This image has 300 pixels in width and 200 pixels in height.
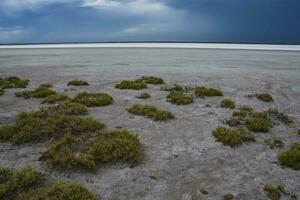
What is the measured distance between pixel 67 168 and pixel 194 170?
108 inches

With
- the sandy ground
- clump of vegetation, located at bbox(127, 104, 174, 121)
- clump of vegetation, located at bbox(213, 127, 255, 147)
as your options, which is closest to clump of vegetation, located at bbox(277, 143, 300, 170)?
the sandy ground

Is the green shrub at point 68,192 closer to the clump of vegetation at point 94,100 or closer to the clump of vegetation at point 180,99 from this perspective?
the clump of vegetation at point 94,100

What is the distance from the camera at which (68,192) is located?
549cm

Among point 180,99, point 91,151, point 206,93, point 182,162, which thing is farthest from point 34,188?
point 206,93

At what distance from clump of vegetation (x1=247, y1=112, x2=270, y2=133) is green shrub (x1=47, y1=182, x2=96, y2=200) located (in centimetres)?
566

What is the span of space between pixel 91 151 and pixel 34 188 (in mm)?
1616

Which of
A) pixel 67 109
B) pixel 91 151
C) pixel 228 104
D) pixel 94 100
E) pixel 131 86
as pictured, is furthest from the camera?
pixel 131 86

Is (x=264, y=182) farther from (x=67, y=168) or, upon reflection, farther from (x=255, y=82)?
(x=255, y=82)

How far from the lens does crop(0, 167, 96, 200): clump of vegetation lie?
5461mm

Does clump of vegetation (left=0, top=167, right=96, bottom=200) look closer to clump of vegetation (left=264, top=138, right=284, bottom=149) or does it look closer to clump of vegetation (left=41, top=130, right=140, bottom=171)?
clump of vegetation (left=41, top=130, right=140, bottom=171)

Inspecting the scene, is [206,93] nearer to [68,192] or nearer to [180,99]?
[180,99]

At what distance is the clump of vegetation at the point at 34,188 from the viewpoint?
5461mm

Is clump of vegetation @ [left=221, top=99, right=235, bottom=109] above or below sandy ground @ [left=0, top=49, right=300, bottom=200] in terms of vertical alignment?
above

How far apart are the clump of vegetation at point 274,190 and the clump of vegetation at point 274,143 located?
218 centimetres
